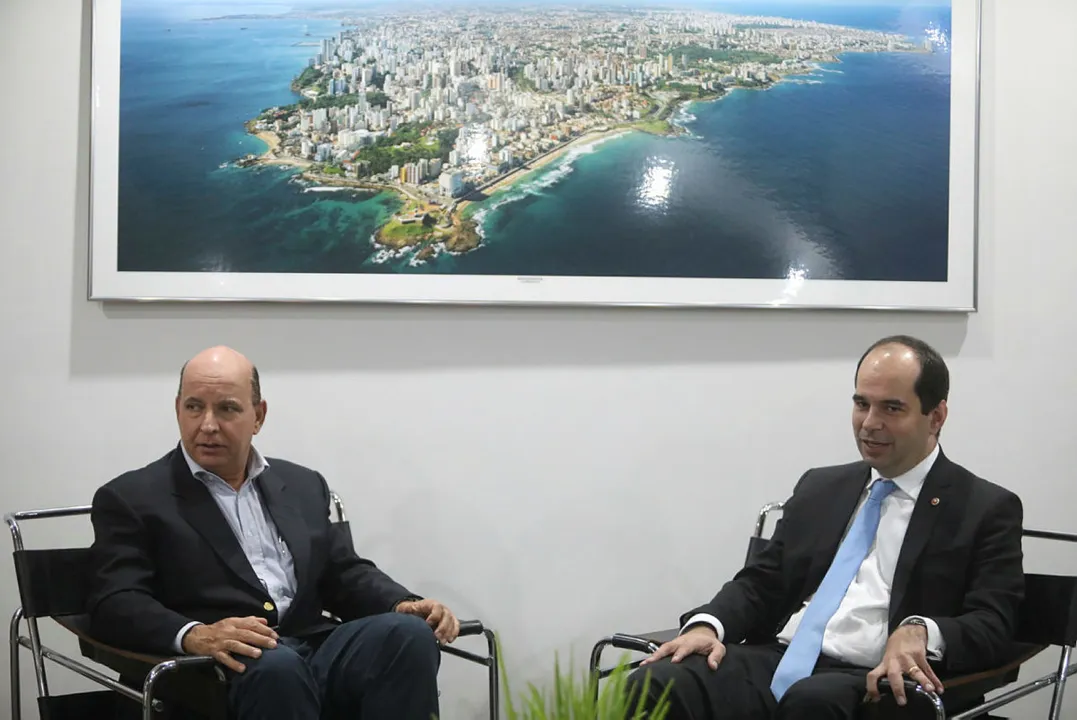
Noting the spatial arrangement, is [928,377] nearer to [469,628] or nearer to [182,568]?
[469,628]

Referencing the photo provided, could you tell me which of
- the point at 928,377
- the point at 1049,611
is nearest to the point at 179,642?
the point at 928,377

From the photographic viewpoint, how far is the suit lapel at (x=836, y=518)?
9.04ft

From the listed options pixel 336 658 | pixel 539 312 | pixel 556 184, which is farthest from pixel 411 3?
pixel 336 658

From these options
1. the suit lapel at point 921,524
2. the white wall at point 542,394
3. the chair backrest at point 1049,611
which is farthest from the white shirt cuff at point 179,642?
the chair backrest at point 1049,611

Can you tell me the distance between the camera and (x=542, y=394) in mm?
3502

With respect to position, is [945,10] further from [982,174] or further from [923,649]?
[923,649]

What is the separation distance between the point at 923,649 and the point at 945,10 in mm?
2265

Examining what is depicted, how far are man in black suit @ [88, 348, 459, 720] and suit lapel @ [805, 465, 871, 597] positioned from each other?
91cm

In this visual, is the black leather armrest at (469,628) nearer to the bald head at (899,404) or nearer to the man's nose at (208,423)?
the man's nose at (208,423)

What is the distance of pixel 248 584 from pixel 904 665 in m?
1.49

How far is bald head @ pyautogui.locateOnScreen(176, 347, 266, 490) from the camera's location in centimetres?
271

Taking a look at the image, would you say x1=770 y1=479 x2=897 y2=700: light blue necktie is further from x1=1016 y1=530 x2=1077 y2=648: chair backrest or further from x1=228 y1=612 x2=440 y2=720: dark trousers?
x1=228 y1=612 x2=440 y2=720: dark trousers

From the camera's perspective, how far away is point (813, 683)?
2.40 metres

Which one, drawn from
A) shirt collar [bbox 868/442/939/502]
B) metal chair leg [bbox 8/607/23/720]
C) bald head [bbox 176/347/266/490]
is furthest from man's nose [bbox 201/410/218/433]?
shirt collar [bbox 868/442/939/502]
